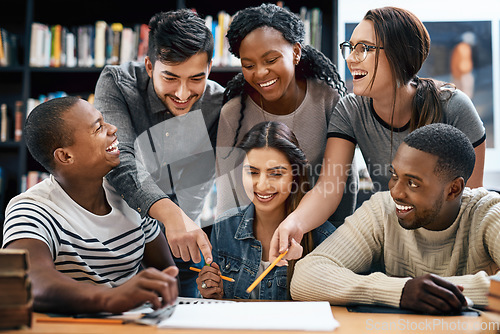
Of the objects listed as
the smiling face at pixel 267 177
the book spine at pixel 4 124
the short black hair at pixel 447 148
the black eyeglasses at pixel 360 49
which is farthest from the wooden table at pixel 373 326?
the book spine at pixel 4 124

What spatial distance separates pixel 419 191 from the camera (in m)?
1.26

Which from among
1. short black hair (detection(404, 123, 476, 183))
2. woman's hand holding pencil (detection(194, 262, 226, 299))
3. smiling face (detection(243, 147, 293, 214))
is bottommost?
woman's hand holding pencil (detection(194, 262, 226, 299))

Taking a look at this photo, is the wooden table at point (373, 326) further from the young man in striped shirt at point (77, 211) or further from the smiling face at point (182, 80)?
the smiling face at point (182, 80)

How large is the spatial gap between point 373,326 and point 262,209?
0.76m

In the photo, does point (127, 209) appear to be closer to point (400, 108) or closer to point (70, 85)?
point (400, 108)

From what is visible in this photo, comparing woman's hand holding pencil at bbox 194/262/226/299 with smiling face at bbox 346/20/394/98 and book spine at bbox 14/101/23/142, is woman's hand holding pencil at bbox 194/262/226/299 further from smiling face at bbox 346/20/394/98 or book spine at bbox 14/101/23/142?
book spine at bbox 14/101/23/142

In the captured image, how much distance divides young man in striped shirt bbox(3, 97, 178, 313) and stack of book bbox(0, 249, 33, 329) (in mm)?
204

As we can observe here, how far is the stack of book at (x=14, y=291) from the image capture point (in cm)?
87

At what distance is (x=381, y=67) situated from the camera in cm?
157

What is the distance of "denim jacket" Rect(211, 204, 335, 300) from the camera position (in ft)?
5.11

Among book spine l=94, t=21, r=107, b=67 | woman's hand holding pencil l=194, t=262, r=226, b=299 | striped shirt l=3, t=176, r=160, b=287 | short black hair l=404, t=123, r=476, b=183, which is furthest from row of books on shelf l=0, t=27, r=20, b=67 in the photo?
short black hair l=404, t=123, r=476, b=183

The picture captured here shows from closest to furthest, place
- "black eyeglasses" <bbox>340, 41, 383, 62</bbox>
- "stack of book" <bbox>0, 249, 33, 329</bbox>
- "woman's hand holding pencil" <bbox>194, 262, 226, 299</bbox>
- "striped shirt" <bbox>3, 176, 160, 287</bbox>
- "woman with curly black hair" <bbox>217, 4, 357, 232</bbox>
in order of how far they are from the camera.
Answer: "stack of book" <bbox>0, 249, 33, 329</bbox>, "striped shirt" <bbox>3, 176, 160, 287</bbox>, "woman's hand holding pencil" <bbox>194, 262, 226, 299</bbox>, "black eyeglasses" <bbox>340, 41, 383, 62</bbox>, "woman with curly black hair" <bbox>217, 4, 357, 232</bbox>

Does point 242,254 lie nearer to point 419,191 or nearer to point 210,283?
point 210,283

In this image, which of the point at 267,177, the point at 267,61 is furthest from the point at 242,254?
the point at 267,61
